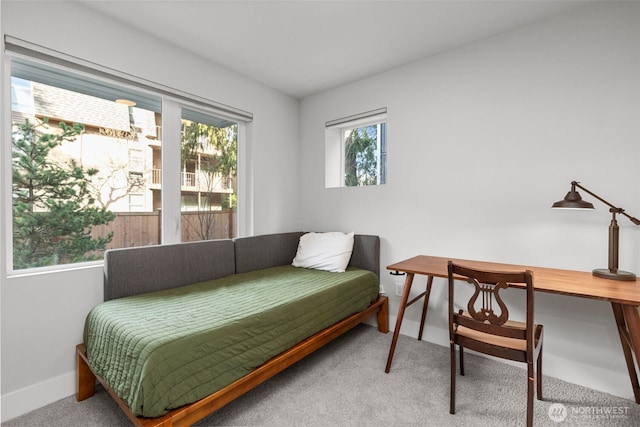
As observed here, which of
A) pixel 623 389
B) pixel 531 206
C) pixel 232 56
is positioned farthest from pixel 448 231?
pixel 232 56

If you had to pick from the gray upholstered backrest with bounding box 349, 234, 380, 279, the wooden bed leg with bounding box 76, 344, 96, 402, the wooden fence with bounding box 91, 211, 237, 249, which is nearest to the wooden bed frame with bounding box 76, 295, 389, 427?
the wooden bed leg with bounding box 76, 344, 96, 402

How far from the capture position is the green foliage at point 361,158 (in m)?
3.05

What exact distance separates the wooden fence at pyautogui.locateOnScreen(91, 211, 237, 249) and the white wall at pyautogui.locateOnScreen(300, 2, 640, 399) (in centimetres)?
151

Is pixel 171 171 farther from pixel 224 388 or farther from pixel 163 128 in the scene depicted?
pixel 224 388

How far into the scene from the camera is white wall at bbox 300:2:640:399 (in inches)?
71.5

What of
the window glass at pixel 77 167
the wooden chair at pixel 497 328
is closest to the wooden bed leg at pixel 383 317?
the wooden chair at pixel 497 328

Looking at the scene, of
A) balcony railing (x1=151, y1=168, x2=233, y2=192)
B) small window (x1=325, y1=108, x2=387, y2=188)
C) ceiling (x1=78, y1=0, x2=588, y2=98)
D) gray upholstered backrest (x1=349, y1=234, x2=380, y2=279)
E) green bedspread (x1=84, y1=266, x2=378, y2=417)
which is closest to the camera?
green bedspread (x1=84, y1=266, x2=378, y2=417)

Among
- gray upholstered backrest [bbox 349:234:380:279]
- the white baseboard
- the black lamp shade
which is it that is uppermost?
the black lamp shade

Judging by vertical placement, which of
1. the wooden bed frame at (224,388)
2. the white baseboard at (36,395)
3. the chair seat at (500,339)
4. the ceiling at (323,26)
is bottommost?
the white baseboard at (36,395)

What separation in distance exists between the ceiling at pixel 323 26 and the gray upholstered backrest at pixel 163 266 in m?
1.59

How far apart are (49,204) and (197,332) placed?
138 centimetres

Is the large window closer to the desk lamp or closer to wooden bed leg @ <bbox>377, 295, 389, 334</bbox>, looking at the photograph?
wooden bed leg @ <bbox>377, 295, 389, 334</bbox>

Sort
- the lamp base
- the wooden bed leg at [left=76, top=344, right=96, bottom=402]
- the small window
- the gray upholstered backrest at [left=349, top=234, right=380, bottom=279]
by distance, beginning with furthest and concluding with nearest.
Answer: the small window
the gray upholstered backrest at [left=349, top=234, right=380, bottom=279]
the wooden bed leg at [left=76, top=344, right=96, bottom=402]
the lamp base

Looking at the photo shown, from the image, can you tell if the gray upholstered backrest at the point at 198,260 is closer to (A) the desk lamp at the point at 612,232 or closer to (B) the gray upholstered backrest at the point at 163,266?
(B) the gray upholstered backrest at the point at 163,266
